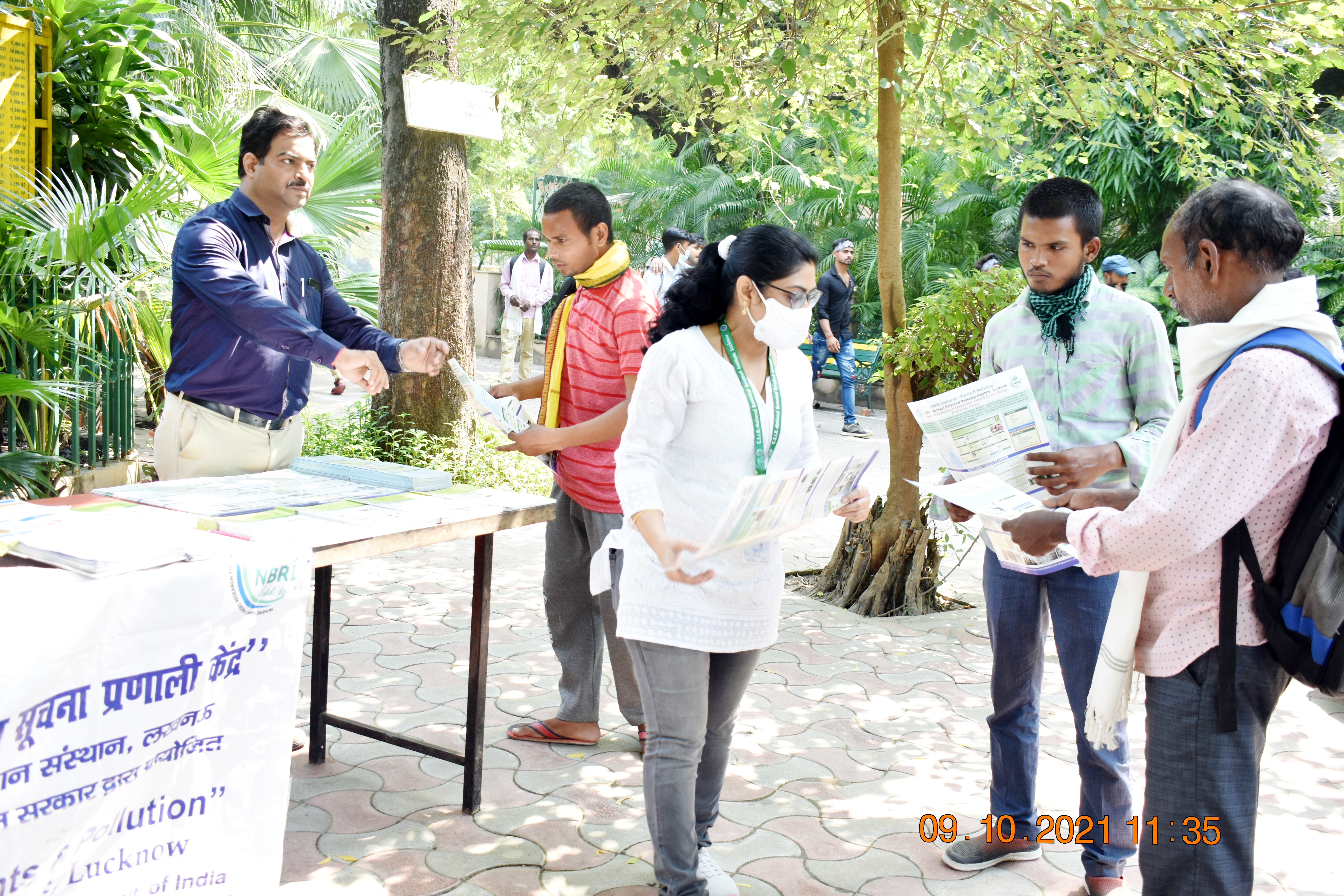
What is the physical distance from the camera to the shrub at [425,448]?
6707 millimetres

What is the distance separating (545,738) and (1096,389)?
217 cm

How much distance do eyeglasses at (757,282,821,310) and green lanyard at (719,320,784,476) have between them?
16 centimetres

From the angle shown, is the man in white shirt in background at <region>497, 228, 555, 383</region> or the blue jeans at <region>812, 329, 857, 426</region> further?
the man in white shirt in background at <region>497, 228, 555, 383</region>

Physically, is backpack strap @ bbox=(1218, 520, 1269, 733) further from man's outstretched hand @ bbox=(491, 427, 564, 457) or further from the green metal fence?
the green metal fence

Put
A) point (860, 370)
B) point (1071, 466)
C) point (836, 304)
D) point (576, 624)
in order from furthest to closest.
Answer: point (860, 370) → point (836, 304) → point (576, 624) → point (1071, 466)

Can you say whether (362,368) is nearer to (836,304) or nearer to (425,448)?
(425,448)

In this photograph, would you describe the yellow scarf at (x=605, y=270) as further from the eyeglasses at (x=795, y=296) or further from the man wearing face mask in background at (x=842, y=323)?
the man wearing face mask in background at (x=842, y=323)

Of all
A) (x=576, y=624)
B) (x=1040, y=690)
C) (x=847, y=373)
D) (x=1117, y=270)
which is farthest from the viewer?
(x=847, y=373)

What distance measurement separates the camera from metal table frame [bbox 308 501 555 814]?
254cm

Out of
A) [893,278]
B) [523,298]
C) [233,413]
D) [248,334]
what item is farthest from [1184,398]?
[523,298]

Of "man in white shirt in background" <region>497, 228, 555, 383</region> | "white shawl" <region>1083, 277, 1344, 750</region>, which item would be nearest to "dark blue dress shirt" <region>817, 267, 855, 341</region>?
"man in white shirt in background" <region>497, 228, 555, 383</region>
